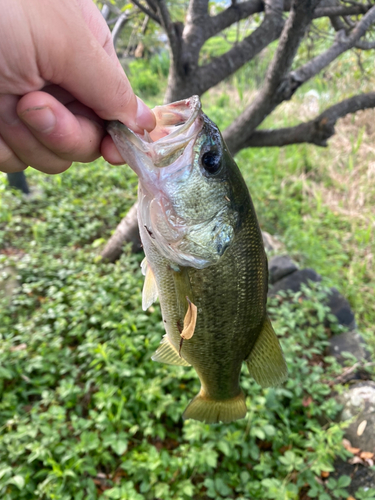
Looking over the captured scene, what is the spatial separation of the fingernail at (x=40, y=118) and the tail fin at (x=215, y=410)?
1417 mm

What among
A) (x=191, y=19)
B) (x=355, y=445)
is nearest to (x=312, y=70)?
(x=191, y=19)

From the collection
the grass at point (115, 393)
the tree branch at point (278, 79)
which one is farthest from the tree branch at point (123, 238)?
the tree branch at point (278, 79)

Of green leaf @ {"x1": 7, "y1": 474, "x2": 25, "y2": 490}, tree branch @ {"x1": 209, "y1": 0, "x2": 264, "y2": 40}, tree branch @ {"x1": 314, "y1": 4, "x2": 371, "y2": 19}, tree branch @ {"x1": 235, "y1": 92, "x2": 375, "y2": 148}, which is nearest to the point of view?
green leaf @ {"x1": 7, "y1": 474, "x2": 25, "y2": 490}

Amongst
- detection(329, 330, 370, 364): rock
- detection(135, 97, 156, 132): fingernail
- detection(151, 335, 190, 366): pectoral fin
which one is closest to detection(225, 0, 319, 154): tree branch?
detection(135, 97, 156, 132): fingernail

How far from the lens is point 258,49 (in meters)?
3.31

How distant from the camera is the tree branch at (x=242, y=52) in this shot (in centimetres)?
310

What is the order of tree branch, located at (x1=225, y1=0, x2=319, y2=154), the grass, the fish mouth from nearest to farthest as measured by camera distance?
the fish mouth < the grass < tree branch, located at (x1=225, y1=0, x2=319, y2=154)

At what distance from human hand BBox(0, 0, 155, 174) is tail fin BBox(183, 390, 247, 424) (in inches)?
49.8

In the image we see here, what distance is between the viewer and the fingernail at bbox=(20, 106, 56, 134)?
101 cm

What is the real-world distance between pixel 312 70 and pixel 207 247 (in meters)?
2.53

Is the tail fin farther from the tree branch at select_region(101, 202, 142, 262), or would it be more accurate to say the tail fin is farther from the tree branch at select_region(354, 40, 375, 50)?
the tree branch at select_region(354, 40, 375, 50)

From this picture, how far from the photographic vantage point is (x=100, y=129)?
4.11 feet

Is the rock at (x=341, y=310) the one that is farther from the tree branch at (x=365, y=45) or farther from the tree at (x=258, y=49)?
the tree branch at (x=365, y=45)

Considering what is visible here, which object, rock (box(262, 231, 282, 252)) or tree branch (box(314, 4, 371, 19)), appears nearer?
tree branch (box(314, 4, 371, 19))
